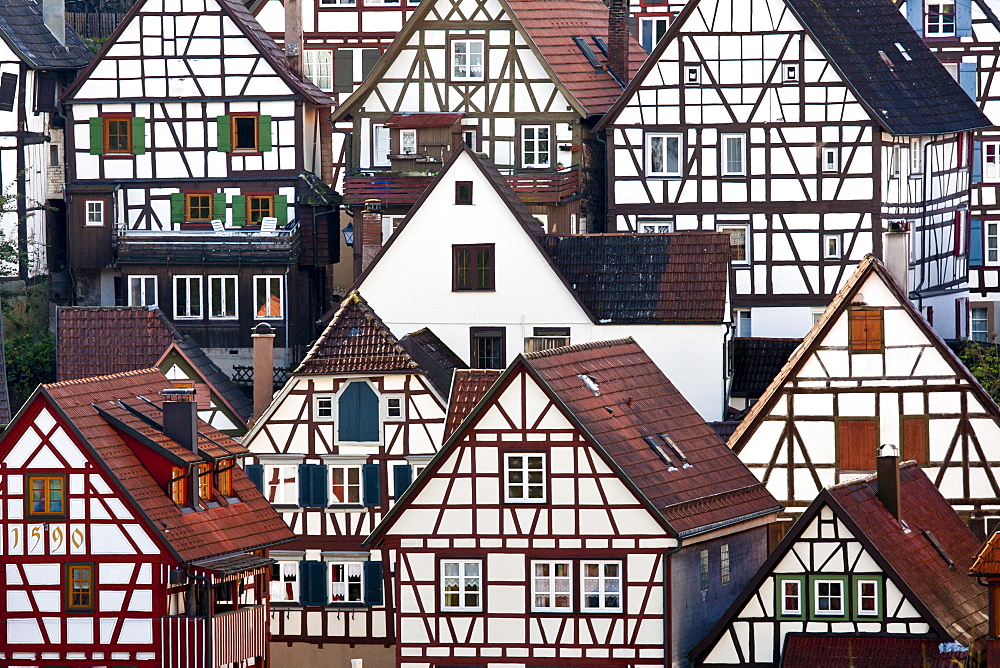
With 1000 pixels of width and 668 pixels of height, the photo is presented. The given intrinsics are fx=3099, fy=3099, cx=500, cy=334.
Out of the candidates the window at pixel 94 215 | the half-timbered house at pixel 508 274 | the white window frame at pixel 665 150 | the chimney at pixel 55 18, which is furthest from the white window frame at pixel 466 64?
the chimney at pixel 55 18

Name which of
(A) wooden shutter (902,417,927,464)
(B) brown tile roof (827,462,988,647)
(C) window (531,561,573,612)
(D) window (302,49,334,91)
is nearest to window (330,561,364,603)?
(C) window (531,561,573,612)

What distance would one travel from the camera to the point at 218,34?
265 feet

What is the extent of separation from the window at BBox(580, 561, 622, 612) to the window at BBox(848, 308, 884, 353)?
29.1 feet

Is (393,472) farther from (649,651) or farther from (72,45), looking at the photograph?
(72,45)

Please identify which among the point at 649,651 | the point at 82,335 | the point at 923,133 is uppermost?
the point at 923,133

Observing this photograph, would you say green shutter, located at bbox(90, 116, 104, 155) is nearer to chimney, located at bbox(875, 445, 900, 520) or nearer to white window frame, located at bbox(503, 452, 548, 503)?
white window frame, located at bbox(503, 452, 548, 503)

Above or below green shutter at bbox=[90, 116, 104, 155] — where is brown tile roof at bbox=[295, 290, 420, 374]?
below

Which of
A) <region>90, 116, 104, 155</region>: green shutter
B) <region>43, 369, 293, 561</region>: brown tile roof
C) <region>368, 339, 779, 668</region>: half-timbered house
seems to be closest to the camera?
<region>368, 339, 779, 668</region>: half-timbered house

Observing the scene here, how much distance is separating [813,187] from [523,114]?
770 cm

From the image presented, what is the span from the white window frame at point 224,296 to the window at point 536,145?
8.01 meters

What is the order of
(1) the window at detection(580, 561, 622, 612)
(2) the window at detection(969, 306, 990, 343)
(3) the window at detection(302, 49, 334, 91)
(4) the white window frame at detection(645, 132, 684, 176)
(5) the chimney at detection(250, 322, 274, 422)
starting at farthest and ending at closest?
(3) the window at detection(302, 49, 334, 91)
(2) the window at detection(969, 306, 990, 343)
(4) the white window frame at detection(645, 132, 684, 176)
(5) the chimney at detection(250, 322, 274, 422)
(1) the window at detection(580, 561, 622, 612)

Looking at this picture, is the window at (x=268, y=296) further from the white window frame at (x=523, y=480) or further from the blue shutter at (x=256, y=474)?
the white window frame at (x=523, y=480)

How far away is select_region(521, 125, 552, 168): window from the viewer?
79.6 m

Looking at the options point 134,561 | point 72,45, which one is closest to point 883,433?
point 134,561
